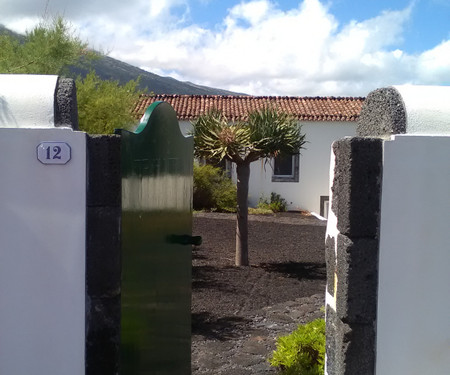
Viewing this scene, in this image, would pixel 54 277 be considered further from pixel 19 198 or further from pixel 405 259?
pixel 405 259

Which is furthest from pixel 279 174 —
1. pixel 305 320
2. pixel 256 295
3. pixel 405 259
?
pixel 405 259

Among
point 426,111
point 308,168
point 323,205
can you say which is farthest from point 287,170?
point 426,111

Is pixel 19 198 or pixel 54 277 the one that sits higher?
pixel 19 198

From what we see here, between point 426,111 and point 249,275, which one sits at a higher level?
point 426,111

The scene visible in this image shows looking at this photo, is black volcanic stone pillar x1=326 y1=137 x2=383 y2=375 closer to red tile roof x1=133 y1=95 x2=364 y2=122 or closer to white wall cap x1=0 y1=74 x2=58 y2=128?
white wall cap x1=0 y1=74 x2=58 y2=128

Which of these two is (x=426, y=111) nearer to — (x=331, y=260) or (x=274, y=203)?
(x=331, y=260)

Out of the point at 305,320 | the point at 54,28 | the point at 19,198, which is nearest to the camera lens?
the point at 19,198

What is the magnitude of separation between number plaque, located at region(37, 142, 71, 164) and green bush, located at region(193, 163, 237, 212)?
1377cm

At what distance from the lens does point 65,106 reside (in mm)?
2650

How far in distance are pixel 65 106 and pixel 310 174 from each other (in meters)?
17.0

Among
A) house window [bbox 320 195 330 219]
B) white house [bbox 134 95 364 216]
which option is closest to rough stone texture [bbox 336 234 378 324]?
house window [bbox 320 195 330 219]

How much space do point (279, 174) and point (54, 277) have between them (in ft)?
56.5

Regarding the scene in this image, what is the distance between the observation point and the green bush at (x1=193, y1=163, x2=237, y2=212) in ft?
53.8

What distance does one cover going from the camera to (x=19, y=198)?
8.29ft
